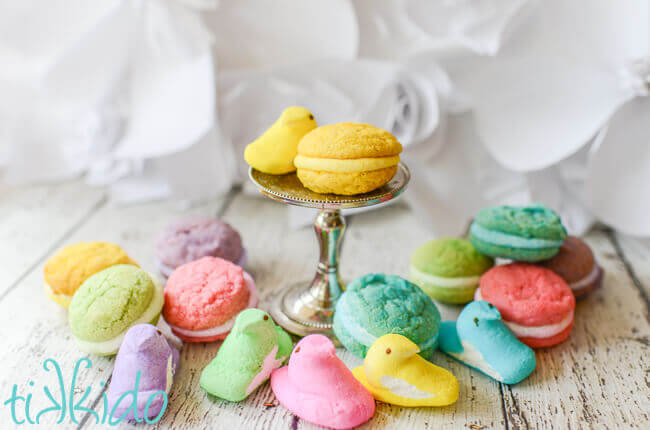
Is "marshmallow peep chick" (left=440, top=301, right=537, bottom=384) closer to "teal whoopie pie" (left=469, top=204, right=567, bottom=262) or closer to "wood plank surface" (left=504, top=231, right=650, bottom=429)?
"wood plank surface" (left=504, top=231, right=650, bottom=429)

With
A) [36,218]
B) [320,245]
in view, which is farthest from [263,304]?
[36,218]

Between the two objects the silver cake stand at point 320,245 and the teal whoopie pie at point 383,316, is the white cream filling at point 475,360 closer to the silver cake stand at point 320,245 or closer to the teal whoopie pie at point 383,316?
the teal whoopie pie at point 383,316

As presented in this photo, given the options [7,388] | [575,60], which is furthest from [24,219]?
[575,60]

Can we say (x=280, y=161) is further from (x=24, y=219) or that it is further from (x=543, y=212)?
(x=24, y=219)

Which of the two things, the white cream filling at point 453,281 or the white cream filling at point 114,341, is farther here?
the white cream filling at point 453,281

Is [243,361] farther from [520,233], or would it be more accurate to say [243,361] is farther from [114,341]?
[520,233]

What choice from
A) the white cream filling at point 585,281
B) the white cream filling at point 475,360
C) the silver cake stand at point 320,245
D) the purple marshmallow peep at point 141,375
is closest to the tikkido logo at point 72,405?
the purple marshmallow peep at point 141,375

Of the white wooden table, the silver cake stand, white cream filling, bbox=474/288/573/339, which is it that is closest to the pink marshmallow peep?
the white wooden table
